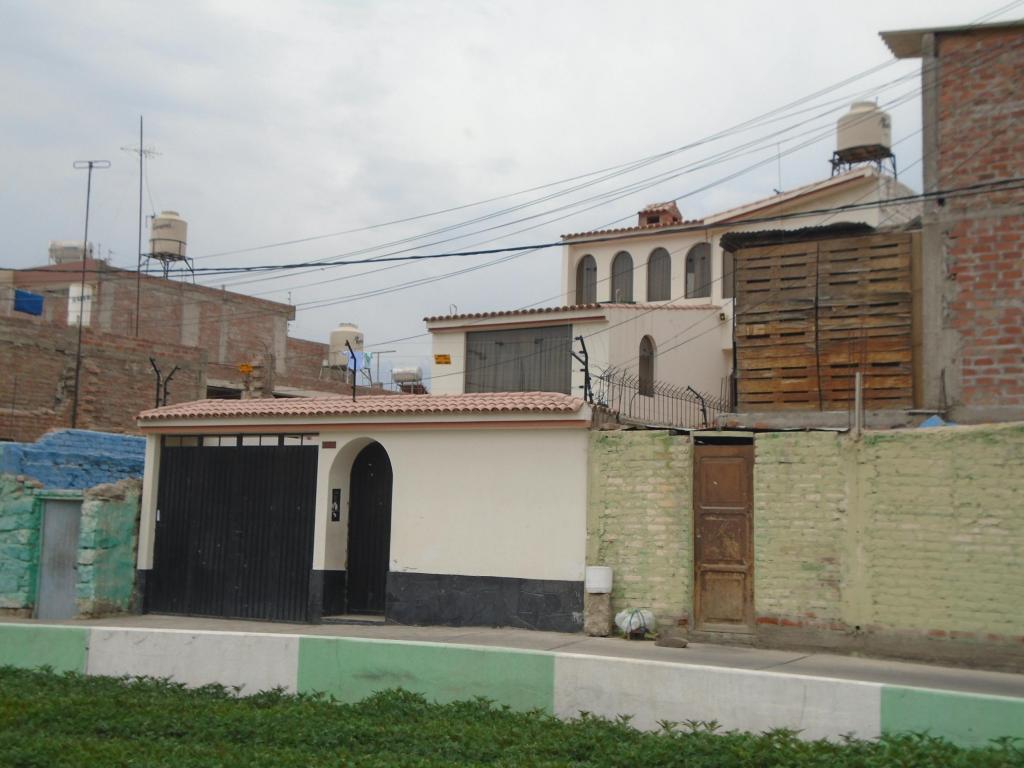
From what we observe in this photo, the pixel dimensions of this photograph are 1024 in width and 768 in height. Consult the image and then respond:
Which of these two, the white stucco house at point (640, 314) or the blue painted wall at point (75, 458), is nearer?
the blue painted wall at point (75, 458)

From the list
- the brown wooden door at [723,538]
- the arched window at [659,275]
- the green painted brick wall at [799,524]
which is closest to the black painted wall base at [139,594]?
the brown wooden door at [723,538]

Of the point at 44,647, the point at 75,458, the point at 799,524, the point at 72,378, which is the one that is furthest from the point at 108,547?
the point at 799,524

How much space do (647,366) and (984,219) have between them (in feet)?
36.2

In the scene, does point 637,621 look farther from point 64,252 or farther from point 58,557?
point 64,252

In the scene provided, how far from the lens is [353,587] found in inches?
652

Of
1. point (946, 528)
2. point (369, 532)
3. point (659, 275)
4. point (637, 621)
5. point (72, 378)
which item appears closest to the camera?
point (946, 528)

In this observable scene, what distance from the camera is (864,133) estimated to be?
1318 inches

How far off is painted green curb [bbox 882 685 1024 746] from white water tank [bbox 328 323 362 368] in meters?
34.1

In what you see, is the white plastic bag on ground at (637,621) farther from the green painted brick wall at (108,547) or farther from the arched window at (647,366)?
the arched window at (647,366)

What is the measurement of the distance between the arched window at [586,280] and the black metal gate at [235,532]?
59.2 ft

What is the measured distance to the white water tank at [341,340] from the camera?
135 ft

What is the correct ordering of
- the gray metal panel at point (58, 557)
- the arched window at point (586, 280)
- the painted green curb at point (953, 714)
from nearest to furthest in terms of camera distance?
the painted green curb at point (953, 714)
the gray metal panel at point (58, 557)
the arched window at point (586, 280)

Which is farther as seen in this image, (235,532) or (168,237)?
(168,237)

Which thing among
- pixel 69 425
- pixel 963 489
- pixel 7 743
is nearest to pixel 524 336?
pixel 69 425
